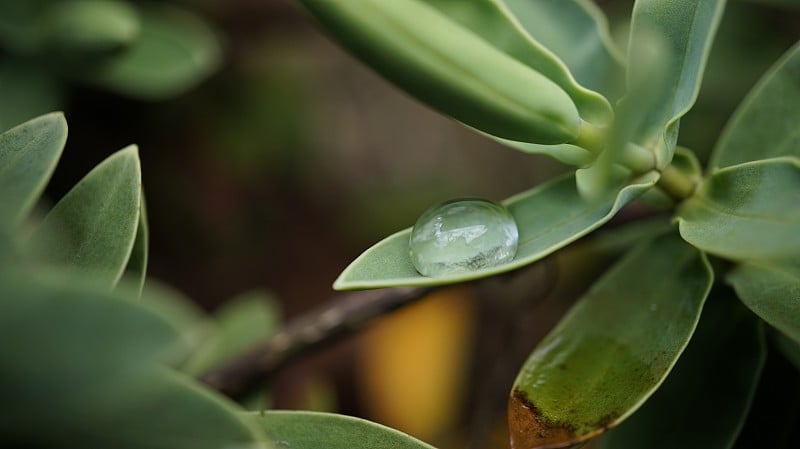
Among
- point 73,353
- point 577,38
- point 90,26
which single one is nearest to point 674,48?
point 577,38

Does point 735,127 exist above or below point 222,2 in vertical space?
above

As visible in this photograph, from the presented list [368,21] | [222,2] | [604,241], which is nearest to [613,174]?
[368,21]

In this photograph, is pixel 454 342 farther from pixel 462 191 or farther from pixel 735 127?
pixel 735 127

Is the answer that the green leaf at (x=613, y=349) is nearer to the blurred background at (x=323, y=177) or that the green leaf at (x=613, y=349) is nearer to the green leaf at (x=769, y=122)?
the green leaf at (x=769, y=122)

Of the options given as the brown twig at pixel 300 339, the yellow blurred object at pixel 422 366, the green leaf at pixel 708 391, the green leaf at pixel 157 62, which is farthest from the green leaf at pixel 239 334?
the yellow blurred object at pixel 422 366

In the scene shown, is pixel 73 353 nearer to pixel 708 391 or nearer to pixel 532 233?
pixel 532 233

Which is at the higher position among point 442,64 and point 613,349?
point 442,64
